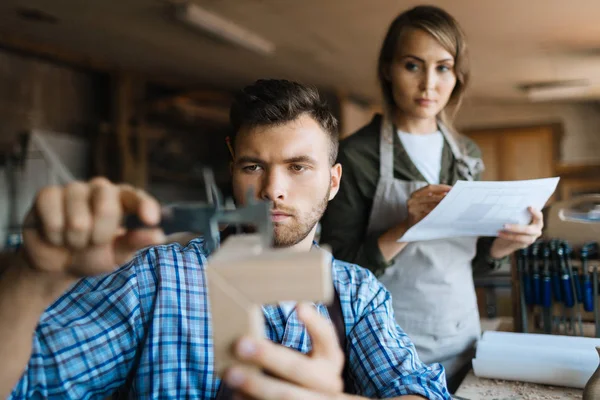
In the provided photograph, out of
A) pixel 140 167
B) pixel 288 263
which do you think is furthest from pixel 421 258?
pixel 140 167

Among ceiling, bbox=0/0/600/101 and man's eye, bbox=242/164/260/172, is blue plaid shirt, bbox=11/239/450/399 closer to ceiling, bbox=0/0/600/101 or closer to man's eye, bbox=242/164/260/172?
man's eye, bbox=242/164/260/172

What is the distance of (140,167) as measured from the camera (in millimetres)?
5457

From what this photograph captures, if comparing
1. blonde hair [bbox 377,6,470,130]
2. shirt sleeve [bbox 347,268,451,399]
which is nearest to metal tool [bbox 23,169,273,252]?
shirt sleeve [bbox 347,268,451,399]

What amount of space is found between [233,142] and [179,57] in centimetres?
432

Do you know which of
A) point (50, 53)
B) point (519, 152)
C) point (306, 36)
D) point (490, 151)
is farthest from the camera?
point (490, 151)

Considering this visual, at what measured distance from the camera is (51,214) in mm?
638

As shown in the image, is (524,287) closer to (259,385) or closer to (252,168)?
(252,168)

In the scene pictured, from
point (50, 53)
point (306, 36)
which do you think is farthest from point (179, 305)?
point (50, 53)

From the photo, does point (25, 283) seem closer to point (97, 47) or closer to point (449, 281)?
point (449, 281)

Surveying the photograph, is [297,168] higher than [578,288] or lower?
higher

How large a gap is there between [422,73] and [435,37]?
107 mm

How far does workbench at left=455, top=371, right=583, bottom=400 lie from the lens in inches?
50.1

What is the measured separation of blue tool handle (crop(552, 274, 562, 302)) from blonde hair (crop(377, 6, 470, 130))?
627 mm

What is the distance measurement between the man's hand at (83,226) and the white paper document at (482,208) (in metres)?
0.80
